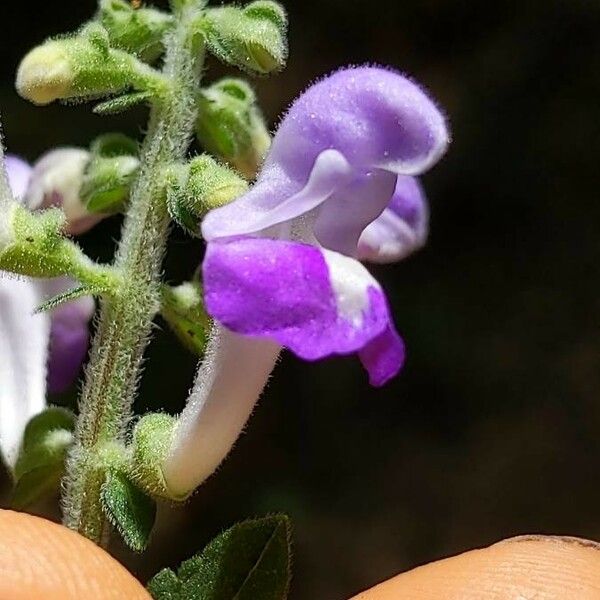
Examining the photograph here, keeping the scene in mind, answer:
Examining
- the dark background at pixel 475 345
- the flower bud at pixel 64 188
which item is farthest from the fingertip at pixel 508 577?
the dark background at pixel 475 345

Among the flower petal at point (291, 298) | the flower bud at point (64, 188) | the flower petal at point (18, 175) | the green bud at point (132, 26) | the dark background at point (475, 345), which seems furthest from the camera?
the dark background at point (475, 345)

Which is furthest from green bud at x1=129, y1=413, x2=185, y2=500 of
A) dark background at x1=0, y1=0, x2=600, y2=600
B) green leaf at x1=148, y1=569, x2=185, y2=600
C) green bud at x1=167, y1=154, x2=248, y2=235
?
dark background at x1=0, y1=0, x2=600, y2=600

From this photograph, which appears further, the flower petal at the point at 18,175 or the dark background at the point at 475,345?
the dark background at the point at 475,345

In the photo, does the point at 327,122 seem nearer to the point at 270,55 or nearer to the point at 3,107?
the point at 270,55

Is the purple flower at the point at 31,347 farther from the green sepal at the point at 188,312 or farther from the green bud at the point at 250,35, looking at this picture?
the green bud at the point at 250,35

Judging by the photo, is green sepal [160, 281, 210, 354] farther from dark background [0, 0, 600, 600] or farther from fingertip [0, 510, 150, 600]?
dark background [0, 0, 600, 600]

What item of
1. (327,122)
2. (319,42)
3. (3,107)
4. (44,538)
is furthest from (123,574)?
(319,42)

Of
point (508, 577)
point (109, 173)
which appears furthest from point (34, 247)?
point (508, 577)
